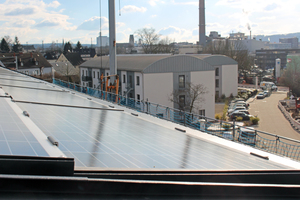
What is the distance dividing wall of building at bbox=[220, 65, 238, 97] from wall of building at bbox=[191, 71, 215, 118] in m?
13.2

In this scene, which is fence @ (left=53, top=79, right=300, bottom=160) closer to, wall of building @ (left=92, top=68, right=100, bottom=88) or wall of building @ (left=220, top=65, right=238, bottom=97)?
wall of building @ (left=92, top=68, right=100, bottom=88)

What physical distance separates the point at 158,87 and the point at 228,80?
19548 millimetres

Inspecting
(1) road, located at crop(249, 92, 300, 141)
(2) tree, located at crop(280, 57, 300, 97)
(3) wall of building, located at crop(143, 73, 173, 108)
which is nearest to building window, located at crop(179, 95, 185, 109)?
(3) wall of building, located at crop(143, 73, 173, 108)

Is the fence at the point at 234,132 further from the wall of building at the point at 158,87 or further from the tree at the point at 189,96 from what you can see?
the tree at the point at 189,96

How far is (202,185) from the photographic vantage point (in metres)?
2.71

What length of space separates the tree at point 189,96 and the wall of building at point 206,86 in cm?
47

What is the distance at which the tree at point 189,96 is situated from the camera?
91.2 feet

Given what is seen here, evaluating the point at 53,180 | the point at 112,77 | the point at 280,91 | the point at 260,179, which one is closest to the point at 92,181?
the point at 53,180

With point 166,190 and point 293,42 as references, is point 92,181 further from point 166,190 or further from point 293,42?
point 293,42

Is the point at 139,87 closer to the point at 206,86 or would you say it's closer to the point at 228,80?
the point at 206,86

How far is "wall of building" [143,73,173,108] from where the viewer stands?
26.9 meters

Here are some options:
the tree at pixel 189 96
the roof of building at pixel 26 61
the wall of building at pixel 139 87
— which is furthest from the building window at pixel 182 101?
the roof of building at pixel 26 61

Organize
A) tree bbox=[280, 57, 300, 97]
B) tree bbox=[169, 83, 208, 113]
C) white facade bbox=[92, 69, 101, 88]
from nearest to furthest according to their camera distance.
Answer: tree bbox=[169, 83, 208, 113]
white facade bbox=[92, 69, 101, 88]
tree bbox=[280, 57, 300, 97]

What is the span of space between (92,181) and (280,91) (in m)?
55.7
